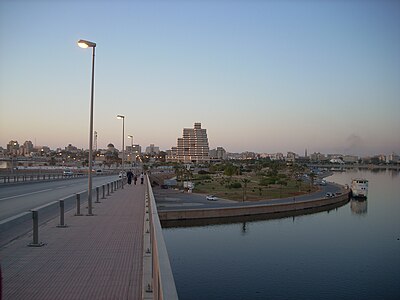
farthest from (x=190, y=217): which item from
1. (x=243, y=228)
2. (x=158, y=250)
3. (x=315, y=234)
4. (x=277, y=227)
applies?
(x=158, y=250)

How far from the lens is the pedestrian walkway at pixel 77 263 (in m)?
5.27

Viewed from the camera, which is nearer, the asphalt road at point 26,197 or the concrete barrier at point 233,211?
the asphalt road at point 26,197

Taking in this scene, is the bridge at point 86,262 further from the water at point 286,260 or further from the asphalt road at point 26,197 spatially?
the water at point 286,260

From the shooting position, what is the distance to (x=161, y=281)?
2832 mm

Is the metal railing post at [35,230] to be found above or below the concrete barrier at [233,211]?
above

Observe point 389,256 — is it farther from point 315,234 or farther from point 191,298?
point 191,298

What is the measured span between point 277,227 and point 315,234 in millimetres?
4396

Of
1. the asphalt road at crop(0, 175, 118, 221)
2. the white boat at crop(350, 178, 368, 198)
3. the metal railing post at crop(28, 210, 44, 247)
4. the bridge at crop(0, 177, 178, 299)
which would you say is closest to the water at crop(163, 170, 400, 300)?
the asphalt road at crop(0, 175, 118, 221)

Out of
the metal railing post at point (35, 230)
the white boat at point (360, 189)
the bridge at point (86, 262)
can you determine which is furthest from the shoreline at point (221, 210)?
the metal railing post at point (35, 230)

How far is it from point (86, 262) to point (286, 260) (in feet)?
75.2

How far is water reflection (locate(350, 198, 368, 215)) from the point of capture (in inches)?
2120

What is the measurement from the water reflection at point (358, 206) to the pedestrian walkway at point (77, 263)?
164ft

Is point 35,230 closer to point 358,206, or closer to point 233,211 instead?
point 233,211

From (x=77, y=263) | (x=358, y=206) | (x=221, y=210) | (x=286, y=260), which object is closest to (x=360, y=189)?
(x=358, y=206)
